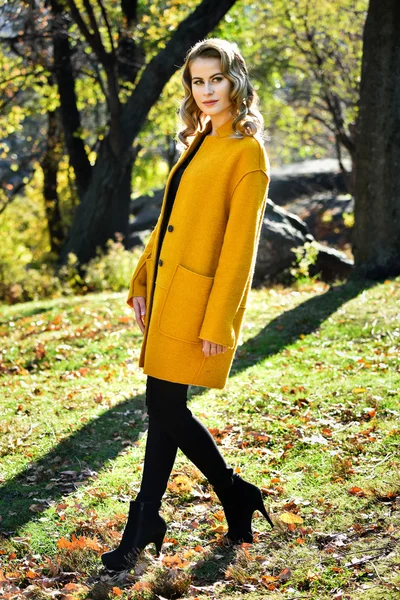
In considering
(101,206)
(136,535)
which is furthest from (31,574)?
(101,206)

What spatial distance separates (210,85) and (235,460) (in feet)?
8.40

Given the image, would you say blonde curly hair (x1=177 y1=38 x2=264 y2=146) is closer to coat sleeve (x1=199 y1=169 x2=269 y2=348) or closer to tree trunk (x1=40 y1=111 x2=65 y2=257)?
coat sleeve (x1=199 y1=169 x2=269 y2=348)

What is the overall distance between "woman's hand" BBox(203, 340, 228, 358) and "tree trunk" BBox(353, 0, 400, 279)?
21.6 feet

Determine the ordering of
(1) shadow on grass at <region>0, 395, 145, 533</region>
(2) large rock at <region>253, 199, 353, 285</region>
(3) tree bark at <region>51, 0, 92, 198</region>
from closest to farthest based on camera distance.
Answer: (1) shadow on grass at <region>0, 395, 145, 533</region>
(2) large rock at <region>253, 199, 353, 285</region>
(3) tree bark at <region>51, 0, 92, 198</region>

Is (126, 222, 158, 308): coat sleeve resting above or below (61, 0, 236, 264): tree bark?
below

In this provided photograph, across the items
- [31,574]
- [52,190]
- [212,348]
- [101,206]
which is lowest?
[31,574]

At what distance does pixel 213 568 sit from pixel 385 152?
22.6 feet

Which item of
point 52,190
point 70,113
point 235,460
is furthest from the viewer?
point 52,190

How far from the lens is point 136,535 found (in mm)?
3479

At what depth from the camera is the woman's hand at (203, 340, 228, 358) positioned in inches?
130

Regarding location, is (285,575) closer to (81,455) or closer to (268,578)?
(268,578)

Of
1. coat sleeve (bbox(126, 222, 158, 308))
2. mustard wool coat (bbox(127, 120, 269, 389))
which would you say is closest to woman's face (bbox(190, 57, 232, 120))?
mustard wool coat (bbox(127, 120, 269, 389))

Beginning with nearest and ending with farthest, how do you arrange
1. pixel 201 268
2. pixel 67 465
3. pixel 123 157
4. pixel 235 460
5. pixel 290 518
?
pixel 201 268 < pixel 290 518 < pixel 235 460 < pixel 67 465 < pixel 123 157

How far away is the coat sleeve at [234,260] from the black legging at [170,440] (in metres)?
0.37
